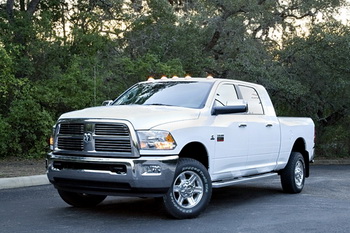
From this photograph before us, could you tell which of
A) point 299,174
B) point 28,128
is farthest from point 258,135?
point 28,128

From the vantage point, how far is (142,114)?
307 inches

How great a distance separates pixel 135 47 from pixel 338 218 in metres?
14.7

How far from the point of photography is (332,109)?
25766mm

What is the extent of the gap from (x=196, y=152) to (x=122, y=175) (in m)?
1.41

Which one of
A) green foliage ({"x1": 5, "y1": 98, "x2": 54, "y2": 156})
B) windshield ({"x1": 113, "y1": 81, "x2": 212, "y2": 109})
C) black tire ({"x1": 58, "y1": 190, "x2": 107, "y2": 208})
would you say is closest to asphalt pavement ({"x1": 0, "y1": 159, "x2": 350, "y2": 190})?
black tire ({"x1": 58, "y1": 190, "x2": 107, "y2": 208})

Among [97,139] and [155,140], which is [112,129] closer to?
[97,139]

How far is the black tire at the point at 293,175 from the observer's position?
10727 mm

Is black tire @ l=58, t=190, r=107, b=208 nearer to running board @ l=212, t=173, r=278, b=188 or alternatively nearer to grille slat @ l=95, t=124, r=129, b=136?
grille slat @ l=95, t=124, r=129, b=136

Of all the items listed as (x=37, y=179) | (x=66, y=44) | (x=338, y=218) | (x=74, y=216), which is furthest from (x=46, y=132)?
(x=338, y=218)

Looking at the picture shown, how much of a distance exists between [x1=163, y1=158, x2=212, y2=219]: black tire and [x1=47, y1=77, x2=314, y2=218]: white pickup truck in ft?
0.04

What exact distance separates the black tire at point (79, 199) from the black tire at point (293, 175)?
11.8 ft

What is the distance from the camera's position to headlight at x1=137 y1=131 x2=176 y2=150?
293 inches

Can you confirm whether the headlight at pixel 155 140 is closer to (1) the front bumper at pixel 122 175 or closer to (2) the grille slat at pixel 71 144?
(1) the front bumper at pixel 122 175

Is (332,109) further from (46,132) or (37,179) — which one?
(37,179)
